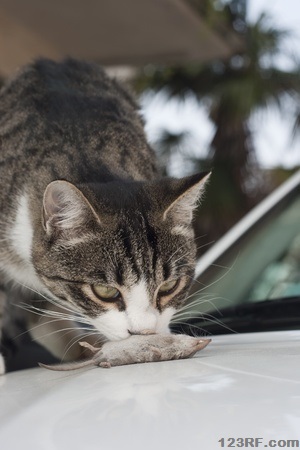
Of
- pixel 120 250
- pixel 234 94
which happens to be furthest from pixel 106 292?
pixel 234 94

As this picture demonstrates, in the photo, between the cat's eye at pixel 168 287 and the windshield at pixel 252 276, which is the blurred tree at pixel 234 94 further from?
the cat's eye at pixel 168 287

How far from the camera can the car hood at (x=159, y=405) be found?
116 centimetres

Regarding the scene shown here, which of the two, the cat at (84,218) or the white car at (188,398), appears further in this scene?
the cat at (84,218)

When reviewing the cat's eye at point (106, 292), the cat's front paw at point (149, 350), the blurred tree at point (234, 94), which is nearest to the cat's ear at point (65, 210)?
the cat's eye at point (106, 292)

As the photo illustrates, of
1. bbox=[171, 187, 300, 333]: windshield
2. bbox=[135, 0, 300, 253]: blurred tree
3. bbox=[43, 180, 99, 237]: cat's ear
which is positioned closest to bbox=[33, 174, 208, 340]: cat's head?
bbox=[43, 180, 99, 237]: cat's ear

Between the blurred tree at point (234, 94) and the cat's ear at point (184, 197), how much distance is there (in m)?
5.16

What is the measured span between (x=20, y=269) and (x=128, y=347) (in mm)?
796

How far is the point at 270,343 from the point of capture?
71.2 inches

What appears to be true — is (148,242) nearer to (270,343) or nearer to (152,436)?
(270,343)

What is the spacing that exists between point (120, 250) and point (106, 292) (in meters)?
0.12

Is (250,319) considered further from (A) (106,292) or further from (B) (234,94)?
(B) (234,94)

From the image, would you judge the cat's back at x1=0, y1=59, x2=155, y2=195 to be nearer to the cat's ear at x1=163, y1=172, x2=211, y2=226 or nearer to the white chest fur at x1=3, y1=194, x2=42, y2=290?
the white chest fur at x1=3, y1=194, x2=42, y2=290

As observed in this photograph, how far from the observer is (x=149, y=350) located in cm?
168

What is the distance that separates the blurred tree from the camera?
761 cm
